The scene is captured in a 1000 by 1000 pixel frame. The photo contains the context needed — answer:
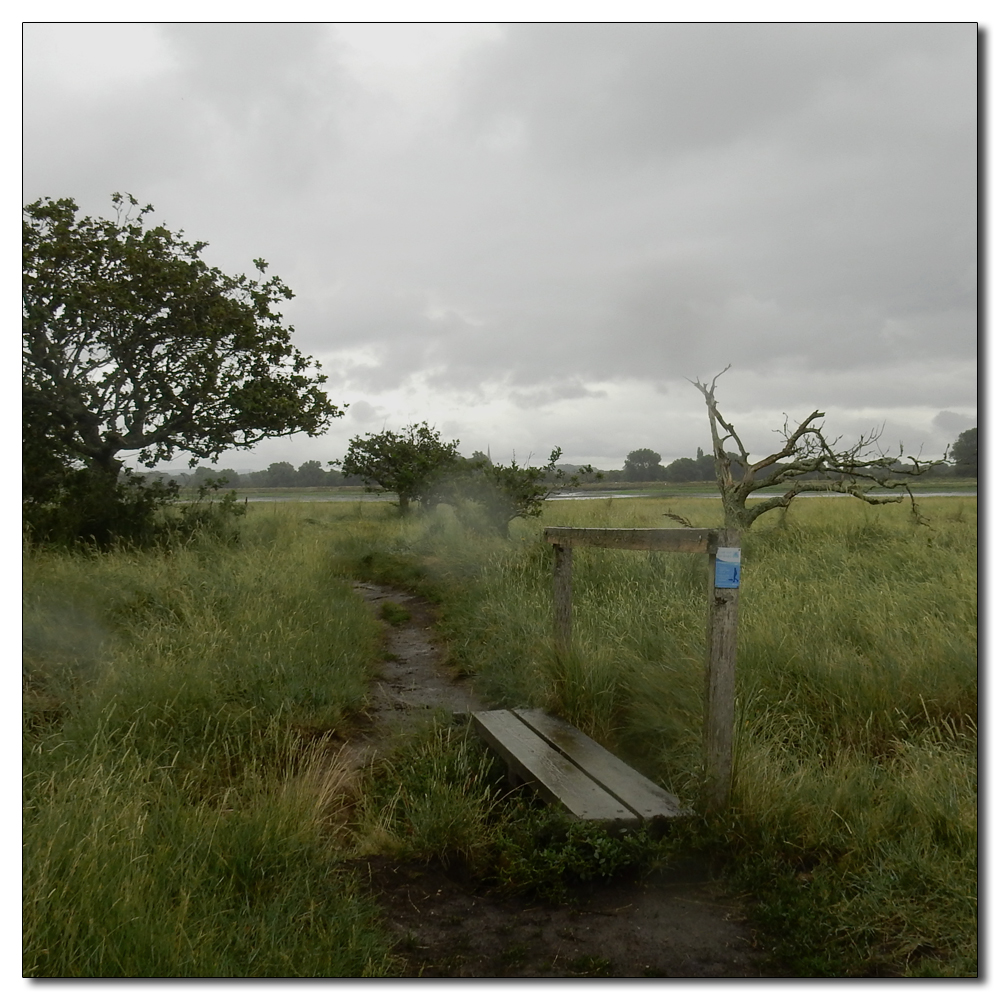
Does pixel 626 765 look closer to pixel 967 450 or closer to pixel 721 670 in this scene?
pixel 721 670

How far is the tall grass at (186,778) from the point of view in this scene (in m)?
2.87

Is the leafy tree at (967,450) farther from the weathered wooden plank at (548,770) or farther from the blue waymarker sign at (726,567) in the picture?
the weathered wooden plank at (548,770)

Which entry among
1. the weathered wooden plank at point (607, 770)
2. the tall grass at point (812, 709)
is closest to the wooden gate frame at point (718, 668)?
the tall grass at point (812, 709)

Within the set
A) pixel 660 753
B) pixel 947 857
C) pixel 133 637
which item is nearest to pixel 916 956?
pixel 947 857

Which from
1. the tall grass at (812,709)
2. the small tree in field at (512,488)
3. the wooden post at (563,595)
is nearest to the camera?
the tall grass at (812,709)

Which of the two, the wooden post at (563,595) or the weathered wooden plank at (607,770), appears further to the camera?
the wooden post at (563,595)

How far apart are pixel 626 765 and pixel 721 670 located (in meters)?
1.08

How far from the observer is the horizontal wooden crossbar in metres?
4.02

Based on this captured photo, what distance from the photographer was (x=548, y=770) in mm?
4527

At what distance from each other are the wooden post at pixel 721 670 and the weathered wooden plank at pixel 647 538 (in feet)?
0.31

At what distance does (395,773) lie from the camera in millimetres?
5031

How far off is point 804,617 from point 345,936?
4.91m

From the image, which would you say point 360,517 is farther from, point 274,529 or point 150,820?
point 150,820

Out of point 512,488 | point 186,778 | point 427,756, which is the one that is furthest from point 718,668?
point 512,488
